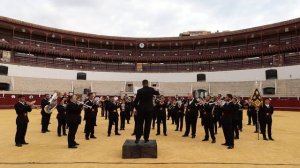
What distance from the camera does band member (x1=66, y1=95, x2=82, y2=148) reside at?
862 centimetres

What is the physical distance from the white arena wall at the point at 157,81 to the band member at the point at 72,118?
27395 mm

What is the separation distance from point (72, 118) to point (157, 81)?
37.0 metres

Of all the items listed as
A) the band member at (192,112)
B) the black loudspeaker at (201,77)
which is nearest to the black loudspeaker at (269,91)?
the black loudspeaker at (201,77)

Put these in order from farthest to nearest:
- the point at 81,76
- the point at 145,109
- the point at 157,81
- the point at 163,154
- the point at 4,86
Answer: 1. the point at 157,81
2. the point at 81,76
3. the point at 4,86
4. the point at 145,109
5. the point at 163,154

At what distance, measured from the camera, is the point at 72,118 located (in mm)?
8688

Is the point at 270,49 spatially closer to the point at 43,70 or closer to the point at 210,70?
the point at 210,70

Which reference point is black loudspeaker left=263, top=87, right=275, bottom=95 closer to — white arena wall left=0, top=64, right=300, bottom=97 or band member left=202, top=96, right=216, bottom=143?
white arena wall left=0, top=64, right=300, bottom=97

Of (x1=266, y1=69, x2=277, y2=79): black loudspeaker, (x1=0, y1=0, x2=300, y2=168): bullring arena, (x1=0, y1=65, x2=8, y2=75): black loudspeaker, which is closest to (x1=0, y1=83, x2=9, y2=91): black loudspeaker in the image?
(x1=0, y1=0, x2=300, y2=168): bullring arena

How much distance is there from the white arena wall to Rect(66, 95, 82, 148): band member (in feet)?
89.9

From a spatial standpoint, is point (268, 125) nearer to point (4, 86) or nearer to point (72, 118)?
point (72, 118)

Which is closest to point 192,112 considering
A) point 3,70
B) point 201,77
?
point 3,70

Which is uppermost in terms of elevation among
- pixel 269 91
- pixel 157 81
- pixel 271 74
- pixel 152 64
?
pixel 152 64

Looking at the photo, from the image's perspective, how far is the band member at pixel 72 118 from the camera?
339 inches

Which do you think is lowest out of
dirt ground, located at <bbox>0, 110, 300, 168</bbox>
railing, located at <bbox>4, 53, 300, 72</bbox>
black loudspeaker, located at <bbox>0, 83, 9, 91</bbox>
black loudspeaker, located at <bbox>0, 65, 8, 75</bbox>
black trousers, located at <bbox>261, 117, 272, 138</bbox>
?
dirt ground, located at <bbox>0, 110, 300, 168</bbox>
